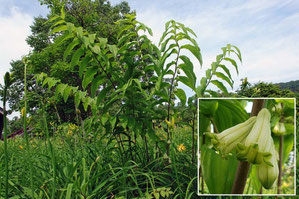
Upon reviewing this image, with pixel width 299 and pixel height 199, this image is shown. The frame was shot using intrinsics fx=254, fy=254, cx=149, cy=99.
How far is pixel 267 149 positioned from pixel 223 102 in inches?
15.3

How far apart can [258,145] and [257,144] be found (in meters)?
0.02

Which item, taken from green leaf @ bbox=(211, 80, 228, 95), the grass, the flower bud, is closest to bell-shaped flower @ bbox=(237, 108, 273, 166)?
the flower bud

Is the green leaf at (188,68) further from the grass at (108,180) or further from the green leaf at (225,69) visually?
the grass at (108,180)

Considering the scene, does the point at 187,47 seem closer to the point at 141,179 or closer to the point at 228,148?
the point at 228,148

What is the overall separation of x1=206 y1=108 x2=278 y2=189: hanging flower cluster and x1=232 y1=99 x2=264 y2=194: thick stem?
0.04 meters

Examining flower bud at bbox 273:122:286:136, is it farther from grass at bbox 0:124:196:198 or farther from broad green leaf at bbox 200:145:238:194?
grass at bbox 0:124:196:198

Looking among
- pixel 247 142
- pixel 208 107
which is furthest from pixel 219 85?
pixel 247 142

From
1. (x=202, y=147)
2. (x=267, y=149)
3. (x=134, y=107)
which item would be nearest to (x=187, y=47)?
(x=134, y=107)

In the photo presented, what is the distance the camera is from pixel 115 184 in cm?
213

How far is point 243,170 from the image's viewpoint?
132cm

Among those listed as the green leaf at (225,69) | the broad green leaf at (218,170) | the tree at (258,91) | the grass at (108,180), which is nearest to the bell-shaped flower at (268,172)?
the broad green leaf at (218,170)

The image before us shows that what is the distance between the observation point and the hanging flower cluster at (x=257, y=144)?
1149 mm

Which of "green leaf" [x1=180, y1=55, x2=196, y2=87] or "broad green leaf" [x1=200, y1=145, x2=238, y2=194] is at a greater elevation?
"green leaf" [x1=180, y1=55, x2=196, y2=87]

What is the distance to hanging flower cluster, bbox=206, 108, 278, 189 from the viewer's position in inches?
45.3
